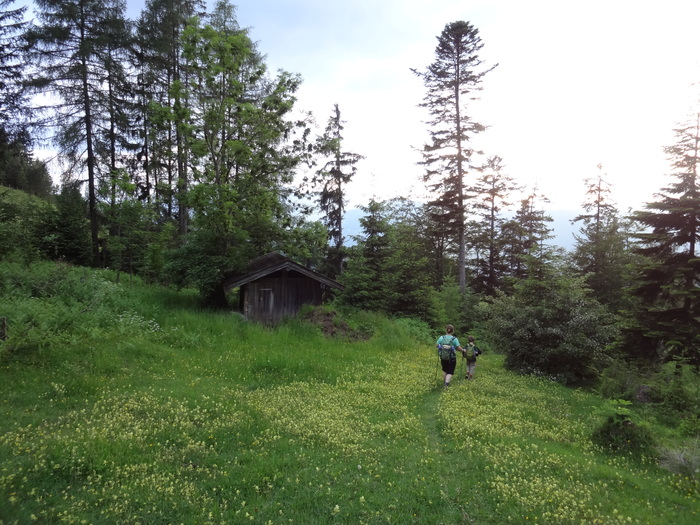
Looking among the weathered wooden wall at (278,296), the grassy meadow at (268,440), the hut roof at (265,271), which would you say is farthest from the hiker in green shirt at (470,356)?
the weathered wooden wall at (278,296)

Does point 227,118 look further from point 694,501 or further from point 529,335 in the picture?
point 694,501

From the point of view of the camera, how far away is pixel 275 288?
19.4 m

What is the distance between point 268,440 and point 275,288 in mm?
12339

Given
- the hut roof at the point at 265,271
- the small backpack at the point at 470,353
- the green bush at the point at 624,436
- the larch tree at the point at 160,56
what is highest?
the larch tree at the point at 160,56

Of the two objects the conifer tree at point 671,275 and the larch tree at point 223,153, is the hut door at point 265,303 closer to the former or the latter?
the larch tree at point 223,153

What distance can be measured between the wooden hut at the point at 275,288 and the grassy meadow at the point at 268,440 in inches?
203

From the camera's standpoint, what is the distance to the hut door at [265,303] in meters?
19.1

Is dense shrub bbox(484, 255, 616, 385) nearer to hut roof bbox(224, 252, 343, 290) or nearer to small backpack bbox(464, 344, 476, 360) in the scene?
small backpack bbox(464, 344, 476, 360)

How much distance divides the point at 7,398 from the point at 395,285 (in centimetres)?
1941

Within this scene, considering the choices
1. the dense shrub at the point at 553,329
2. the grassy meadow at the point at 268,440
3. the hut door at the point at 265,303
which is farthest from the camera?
the hut door at the point at 265,303

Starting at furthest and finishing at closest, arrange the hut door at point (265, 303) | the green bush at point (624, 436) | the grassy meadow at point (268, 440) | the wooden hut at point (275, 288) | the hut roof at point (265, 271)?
the hut door at point (265, 303) < the wooden hut at point (275, 288) < the hut roof at point (265, 271) < the green bush at point (624, 436) < the grassy meadow at point (268, 440)

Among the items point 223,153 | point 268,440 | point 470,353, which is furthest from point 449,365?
point 223,153

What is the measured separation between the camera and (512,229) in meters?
34.0

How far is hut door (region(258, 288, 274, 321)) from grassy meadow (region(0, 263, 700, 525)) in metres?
5.26
